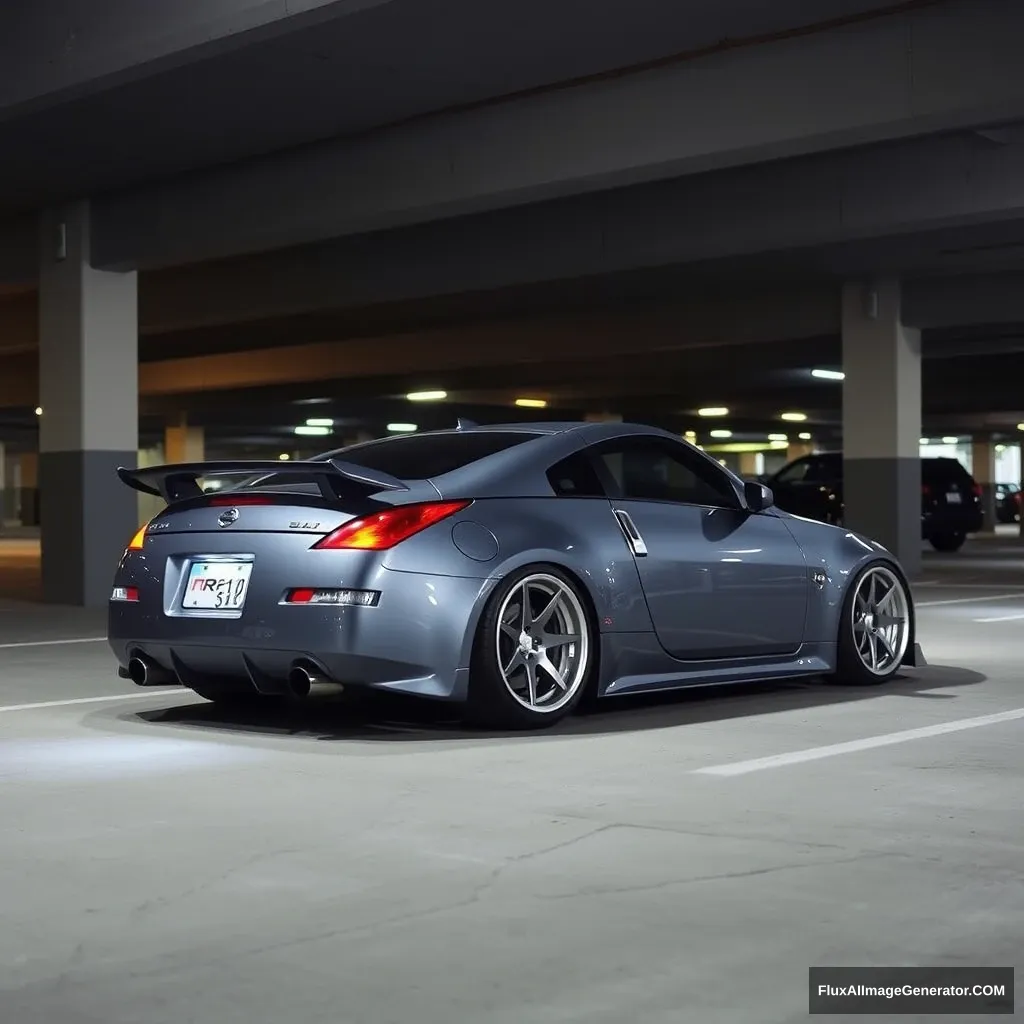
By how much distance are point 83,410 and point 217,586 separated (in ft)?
35.6

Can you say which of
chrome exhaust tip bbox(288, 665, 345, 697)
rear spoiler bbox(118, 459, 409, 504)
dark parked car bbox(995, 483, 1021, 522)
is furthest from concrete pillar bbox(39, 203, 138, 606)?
dark parked car bbox(995, 483, 1021, 522)

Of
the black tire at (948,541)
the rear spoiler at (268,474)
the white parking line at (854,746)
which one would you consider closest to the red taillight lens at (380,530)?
the rear spoiler at (268,474)

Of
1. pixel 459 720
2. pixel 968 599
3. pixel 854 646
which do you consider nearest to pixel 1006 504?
pixel 968 599

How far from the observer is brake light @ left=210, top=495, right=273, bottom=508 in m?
7.40

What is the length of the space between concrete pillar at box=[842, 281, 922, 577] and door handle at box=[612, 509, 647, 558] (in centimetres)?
1550

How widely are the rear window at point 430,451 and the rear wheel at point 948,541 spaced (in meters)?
25.0

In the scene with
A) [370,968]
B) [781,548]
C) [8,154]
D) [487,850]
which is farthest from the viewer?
[8,154]

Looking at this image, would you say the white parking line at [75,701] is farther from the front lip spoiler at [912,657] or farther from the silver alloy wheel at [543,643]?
the front lip spoiler at [912,657]

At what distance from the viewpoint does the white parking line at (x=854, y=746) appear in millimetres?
6414

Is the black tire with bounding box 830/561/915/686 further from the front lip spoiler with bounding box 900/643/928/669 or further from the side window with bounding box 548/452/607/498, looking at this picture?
the side window with bounding box 548/452/607/498

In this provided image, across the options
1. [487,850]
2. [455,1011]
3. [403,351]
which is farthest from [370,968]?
[403,351]

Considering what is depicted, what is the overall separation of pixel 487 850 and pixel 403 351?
86.3 ft

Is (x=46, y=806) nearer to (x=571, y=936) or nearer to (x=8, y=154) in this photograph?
(x=571, y=936)

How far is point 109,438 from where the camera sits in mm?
18062
